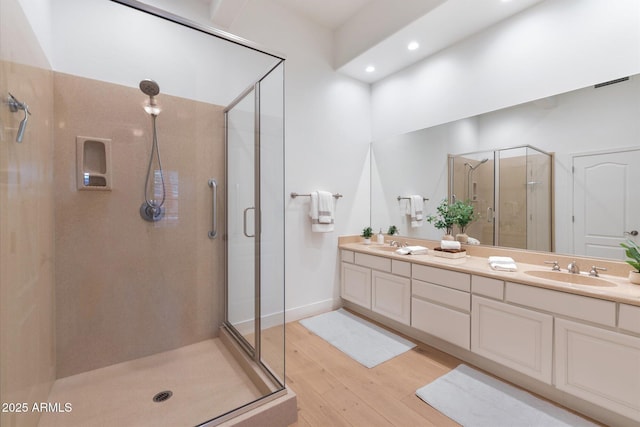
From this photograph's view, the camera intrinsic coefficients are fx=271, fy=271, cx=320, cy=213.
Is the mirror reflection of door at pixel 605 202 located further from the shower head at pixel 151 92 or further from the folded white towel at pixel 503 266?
the shower head at pixel 151 92

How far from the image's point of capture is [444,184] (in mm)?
2762

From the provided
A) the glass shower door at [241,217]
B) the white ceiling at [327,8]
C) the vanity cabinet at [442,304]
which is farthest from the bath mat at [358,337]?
the white ceiling at [327,8]

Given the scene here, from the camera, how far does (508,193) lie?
7.64 ft

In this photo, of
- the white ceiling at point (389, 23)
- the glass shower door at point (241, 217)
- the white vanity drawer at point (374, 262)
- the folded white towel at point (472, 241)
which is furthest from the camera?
the white vanity drawer at point (374, 262)

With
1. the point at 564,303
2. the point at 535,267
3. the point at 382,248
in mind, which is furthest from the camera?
the point at 382,248

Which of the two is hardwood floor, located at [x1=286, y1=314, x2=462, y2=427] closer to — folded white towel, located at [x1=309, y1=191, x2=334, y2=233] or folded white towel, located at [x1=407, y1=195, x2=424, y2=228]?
folded white towel, located at [x1=309, y1=191, x2=334, y2=233]

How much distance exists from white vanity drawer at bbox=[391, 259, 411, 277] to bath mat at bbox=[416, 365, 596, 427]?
2.69ft

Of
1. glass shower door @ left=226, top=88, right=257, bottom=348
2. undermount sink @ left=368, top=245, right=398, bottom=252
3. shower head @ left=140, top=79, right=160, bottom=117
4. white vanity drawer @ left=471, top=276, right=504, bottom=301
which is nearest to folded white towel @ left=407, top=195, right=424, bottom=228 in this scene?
undermount sink @ left=368, top=245, right=398, bottom=252

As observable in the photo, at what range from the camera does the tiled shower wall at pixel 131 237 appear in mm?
1750

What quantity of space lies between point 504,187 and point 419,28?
5.29ft

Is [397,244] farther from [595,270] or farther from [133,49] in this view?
[133,49]

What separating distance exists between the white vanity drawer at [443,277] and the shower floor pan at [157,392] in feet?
4.55

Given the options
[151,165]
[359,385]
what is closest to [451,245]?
[359,385]

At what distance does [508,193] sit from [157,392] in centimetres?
300
